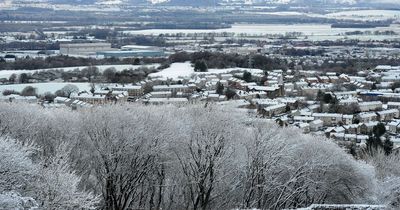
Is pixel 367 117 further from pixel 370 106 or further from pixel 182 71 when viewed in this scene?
pixel 182 71

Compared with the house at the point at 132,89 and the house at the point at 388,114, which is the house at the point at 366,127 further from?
the house at the point at 132,89

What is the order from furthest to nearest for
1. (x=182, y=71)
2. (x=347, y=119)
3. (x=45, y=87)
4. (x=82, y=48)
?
(x=82, y=48)
(x=182, y=71)
(x=45, y=87)
(x=347, y=119)

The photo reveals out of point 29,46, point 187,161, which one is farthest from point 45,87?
point 29,46

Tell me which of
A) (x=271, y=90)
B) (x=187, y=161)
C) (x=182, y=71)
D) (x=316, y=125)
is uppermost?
(x=187, y=161)

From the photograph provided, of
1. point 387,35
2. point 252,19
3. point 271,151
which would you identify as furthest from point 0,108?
point 252,19

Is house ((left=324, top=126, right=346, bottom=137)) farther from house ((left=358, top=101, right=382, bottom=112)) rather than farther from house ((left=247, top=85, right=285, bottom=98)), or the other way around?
house ((left=247, top=85, right=285, bottom=98))

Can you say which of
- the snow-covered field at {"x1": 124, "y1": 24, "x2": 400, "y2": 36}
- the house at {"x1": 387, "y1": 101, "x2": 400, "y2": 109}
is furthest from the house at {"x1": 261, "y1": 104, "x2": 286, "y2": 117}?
the snow-covered field at {"x1": 124, "y1": 24, "x2": 400, "y2": 36}

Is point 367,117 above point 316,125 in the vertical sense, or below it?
below

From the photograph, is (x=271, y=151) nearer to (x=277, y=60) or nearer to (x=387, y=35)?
(x=277, y=60)

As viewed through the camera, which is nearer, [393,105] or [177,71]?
[393,105]

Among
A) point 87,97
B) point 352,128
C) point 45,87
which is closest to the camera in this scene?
point 352,128
